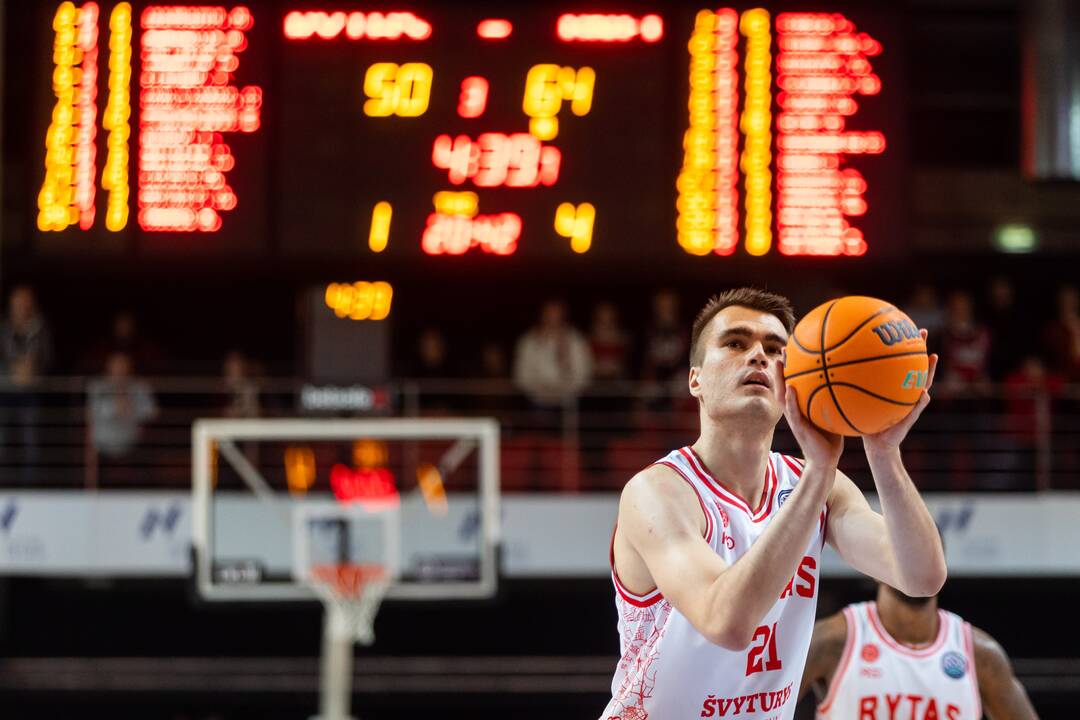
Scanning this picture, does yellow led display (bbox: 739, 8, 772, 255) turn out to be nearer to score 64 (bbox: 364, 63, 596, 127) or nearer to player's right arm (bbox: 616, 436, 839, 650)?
score 64 (bbox: 364, 63, 596, 127)

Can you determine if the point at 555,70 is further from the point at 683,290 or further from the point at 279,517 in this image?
the point at 683,290

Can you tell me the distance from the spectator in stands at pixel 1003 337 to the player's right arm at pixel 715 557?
822cm

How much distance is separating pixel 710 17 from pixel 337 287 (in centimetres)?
274

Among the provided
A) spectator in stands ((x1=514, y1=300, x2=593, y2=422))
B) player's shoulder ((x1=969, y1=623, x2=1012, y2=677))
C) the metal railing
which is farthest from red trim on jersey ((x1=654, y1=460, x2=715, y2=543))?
spectator in stands ((x1=514, y1=300, x2=593, y2=422))

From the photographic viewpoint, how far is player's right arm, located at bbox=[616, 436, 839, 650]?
2459 millimetres

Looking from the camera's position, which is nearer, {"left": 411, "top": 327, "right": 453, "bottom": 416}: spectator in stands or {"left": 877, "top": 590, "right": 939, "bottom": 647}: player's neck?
{"left": 877, "top": 590, "right": 939, "bottom": 647}: player's neck

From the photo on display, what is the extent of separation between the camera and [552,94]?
820 centimetres

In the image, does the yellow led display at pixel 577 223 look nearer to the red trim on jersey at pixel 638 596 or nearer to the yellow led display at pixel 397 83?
the yellow led display at pixel 397 83

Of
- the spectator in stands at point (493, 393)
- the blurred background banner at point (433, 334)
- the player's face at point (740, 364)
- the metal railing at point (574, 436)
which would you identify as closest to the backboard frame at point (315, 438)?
the blurred background banner at point (433, 334)

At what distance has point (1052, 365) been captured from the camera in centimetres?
1052

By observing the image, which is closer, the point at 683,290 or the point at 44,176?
the point at 44,176

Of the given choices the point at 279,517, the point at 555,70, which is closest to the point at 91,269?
the point at 279,517

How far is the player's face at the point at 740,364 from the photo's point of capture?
9.60 feet

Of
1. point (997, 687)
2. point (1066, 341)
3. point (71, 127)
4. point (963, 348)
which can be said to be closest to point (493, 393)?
point (963, 348)
